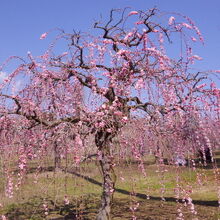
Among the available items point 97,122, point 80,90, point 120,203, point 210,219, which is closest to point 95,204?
point 120,203

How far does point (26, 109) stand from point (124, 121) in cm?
206

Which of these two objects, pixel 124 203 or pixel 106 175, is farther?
pixel 124 203

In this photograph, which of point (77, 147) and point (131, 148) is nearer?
point (77, 147)

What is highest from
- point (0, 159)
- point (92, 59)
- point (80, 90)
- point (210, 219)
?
point (92, 59)

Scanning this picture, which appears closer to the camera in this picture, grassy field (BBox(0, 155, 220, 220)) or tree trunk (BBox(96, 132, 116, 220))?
tree trunk (BBox(96, 132, 116, 220))

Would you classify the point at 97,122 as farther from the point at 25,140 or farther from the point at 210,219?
the point at 210,219

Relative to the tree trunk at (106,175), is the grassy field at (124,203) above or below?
below

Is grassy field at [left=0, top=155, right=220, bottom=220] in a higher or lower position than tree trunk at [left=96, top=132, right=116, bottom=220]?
lower

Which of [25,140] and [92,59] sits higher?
[92,59]

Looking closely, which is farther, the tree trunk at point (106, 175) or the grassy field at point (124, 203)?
the grassy field at point (124, 203)

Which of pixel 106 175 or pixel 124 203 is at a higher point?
pixel 106 175

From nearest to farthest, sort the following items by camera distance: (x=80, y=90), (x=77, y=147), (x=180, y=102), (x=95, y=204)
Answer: (x=77, y=147) < (x=180, y=102) < (x=80, y=90) < (x=95, y=204)

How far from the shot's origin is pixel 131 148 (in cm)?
598

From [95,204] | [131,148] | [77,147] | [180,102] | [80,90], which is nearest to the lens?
[77,147]
